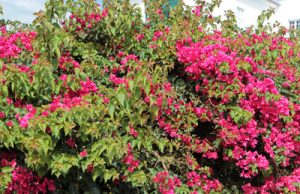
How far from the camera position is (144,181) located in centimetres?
259

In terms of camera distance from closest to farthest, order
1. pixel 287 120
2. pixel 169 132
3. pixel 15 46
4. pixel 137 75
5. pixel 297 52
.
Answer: pixel 137 75 < pixel 15 46 < pixel 169 132 < pixel 287 120 < pixel 297 52

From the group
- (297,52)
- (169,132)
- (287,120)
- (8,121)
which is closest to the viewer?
(8,121)

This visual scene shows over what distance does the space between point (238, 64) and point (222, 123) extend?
0.45 meters

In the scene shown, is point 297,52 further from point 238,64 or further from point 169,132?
point 169,132

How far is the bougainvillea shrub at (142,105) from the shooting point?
2.30 metres

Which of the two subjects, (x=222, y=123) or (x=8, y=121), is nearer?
(x=8, y=121)

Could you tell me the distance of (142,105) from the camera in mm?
2480

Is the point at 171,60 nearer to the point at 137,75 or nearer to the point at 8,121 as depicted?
the point at 137,75

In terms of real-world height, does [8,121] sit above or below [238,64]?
below

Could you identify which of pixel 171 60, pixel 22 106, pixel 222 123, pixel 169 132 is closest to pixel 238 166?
pixel 222 123

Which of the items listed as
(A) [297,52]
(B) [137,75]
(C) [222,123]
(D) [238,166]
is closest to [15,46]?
(B) [137,75]

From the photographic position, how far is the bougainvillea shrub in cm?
230

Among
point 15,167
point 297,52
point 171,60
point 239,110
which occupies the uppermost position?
point 297,52

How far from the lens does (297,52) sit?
4176 mm
